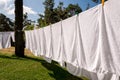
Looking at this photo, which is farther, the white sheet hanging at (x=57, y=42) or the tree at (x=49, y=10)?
the tree at (x=49, y=10)

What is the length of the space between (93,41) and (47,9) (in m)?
46.5

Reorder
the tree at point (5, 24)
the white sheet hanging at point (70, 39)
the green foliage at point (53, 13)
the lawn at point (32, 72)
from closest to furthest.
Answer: the white sheet hanging at point (70, 39) < the lawn at point (32, 72) < the green foliage at point (53, 13) < the tree at point (5, 24)

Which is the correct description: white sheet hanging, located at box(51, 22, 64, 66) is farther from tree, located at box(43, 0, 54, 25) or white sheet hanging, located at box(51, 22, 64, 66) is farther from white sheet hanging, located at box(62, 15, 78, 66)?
tree, located at box(43, 0, 54, 25)

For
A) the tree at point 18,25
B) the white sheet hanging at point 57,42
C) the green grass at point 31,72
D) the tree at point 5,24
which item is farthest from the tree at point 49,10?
the white sheet hanging at point 57,42

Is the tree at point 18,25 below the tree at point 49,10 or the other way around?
below

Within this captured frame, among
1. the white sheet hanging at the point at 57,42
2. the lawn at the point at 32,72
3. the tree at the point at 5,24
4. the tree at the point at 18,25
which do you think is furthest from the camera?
the tree at the point at 5,24

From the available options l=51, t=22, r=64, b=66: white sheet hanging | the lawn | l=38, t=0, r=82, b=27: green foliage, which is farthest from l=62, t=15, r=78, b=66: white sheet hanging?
l=38, t=0, r=82, b=27: green foliage

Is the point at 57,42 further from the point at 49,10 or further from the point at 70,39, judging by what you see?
the point at 49,10

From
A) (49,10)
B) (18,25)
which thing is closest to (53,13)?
(49,10)

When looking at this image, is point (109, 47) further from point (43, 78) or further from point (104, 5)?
point (43, 78)

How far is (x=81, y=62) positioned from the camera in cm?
451

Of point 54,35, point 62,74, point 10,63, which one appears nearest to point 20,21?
point 10,63

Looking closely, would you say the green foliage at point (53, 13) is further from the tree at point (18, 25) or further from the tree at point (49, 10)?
the tree at point (18, 25)

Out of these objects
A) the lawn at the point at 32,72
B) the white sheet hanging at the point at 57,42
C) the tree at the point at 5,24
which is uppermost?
the tree at the point at 5,24
